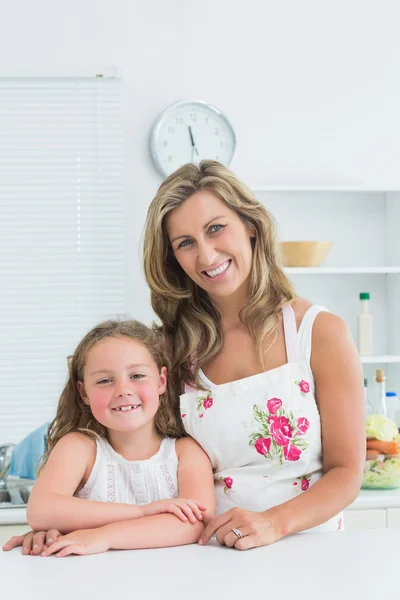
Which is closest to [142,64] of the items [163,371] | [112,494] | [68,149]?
[68,149]

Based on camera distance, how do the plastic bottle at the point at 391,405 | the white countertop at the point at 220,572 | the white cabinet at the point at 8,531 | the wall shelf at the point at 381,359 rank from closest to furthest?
1. the white countertop at the point at 220,572
2. the white cabinet at the point at 8,531
3. the plastic bottle at the point at 391,405
4. the wall shelf at the point at 381,359

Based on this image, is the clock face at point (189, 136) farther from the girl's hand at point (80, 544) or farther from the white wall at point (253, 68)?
the girl's hand at point (80, 544)

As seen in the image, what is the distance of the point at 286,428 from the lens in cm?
152

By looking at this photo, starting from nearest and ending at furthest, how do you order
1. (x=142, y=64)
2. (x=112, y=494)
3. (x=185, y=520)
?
(x=185, y=520) < (x=112, y=494) < (x=142, y=64)

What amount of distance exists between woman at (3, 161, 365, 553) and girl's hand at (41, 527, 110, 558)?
0.34m

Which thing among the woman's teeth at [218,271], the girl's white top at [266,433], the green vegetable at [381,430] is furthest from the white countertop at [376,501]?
the woman's teeth at [218,271]

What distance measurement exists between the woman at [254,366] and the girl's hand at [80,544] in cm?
34

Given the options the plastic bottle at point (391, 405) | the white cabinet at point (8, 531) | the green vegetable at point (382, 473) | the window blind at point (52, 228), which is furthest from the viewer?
the window blind at point (52, 228)

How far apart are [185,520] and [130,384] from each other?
29 centimetres

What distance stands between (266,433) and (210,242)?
0.38m

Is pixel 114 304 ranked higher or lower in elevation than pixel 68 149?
lower

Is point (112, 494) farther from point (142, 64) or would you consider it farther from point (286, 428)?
point (142, 64)

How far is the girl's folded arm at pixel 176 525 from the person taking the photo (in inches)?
50.4

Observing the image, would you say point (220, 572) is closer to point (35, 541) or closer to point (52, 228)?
point (35, 541)
